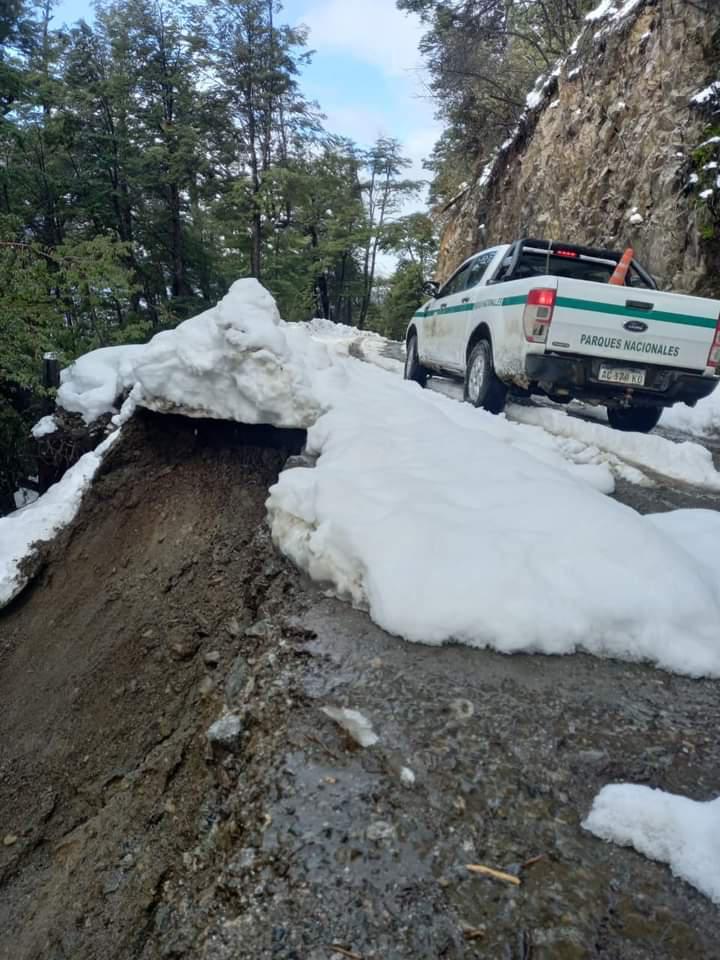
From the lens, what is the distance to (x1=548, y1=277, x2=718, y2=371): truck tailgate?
217 inches

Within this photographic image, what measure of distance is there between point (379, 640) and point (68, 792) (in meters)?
2.38

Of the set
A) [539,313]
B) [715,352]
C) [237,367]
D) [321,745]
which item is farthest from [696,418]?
[321,745]

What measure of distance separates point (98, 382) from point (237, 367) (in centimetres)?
294

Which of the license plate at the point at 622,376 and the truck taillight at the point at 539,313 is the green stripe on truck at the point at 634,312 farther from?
the license plate at the point at 622,376

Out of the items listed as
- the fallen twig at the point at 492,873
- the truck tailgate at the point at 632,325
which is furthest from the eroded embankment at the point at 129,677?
the truck tailgate at the point at 632,325

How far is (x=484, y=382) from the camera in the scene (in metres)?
6.59

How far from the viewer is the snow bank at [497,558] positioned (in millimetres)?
2516

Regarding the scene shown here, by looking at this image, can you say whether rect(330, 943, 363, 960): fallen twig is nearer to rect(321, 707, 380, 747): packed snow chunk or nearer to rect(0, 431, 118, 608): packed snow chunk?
Answer: rect(321, 707, 380, 747): packed snow chunk

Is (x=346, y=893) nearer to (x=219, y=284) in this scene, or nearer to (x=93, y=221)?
(x=93, y=221)

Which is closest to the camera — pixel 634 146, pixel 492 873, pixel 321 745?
pixel 492 873

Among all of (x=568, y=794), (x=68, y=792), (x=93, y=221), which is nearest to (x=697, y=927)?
(x=568, y=794)

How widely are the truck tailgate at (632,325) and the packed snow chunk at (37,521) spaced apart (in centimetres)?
495

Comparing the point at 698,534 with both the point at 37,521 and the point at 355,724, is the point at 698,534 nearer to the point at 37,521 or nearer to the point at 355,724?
the point at 355,724

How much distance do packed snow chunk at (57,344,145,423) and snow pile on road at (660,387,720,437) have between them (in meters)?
7.04
